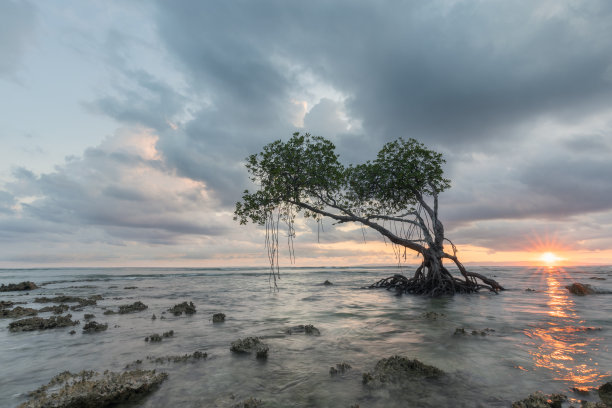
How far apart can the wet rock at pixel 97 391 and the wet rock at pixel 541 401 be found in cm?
687

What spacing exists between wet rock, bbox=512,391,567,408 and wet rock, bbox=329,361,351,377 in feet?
10.7

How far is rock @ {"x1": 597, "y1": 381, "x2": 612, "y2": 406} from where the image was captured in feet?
15.9

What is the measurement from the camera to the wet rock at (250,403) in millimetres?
4988

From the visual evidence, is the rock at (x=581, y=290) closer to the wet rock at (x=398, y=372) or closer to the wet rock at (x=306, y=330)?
the wet rock at (x=306, y=330)

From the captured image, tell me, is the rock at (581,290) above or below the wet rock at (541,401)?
below

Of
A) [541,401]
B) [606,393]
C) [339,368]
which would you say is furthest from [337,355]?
[606,393]

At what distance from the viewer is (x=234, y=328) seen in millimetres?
11656

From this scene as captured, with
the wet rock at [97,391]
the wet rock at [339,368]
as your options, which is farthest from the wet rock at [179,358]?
the wet rock at [339,368]

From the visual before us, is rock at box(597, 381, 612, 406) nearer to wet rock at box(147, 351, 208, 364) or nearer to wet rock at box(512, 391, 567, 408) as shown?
wet rock at box(512, 391, 567, 408)

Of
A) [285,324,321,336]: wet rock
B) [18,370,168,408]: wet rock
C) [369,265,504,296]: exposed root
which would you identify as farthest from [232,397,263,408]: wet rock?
[369,265,504,296]: exposed root

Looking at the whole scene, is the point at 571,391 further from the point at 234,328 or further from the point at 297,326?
the point at 234,328

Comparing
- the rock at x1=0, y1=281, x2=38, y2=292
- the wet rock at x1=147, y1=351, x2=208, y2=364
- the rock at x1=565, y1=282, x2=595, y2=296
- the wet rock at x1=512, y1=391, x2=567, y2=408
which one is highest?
the wet rock at x1=512, y1=391, x2=567, y2=408

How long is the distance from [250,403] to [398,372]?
3.18 metres

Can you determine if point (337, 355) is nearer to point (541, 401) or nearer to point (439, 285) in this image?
point (541, 401)
